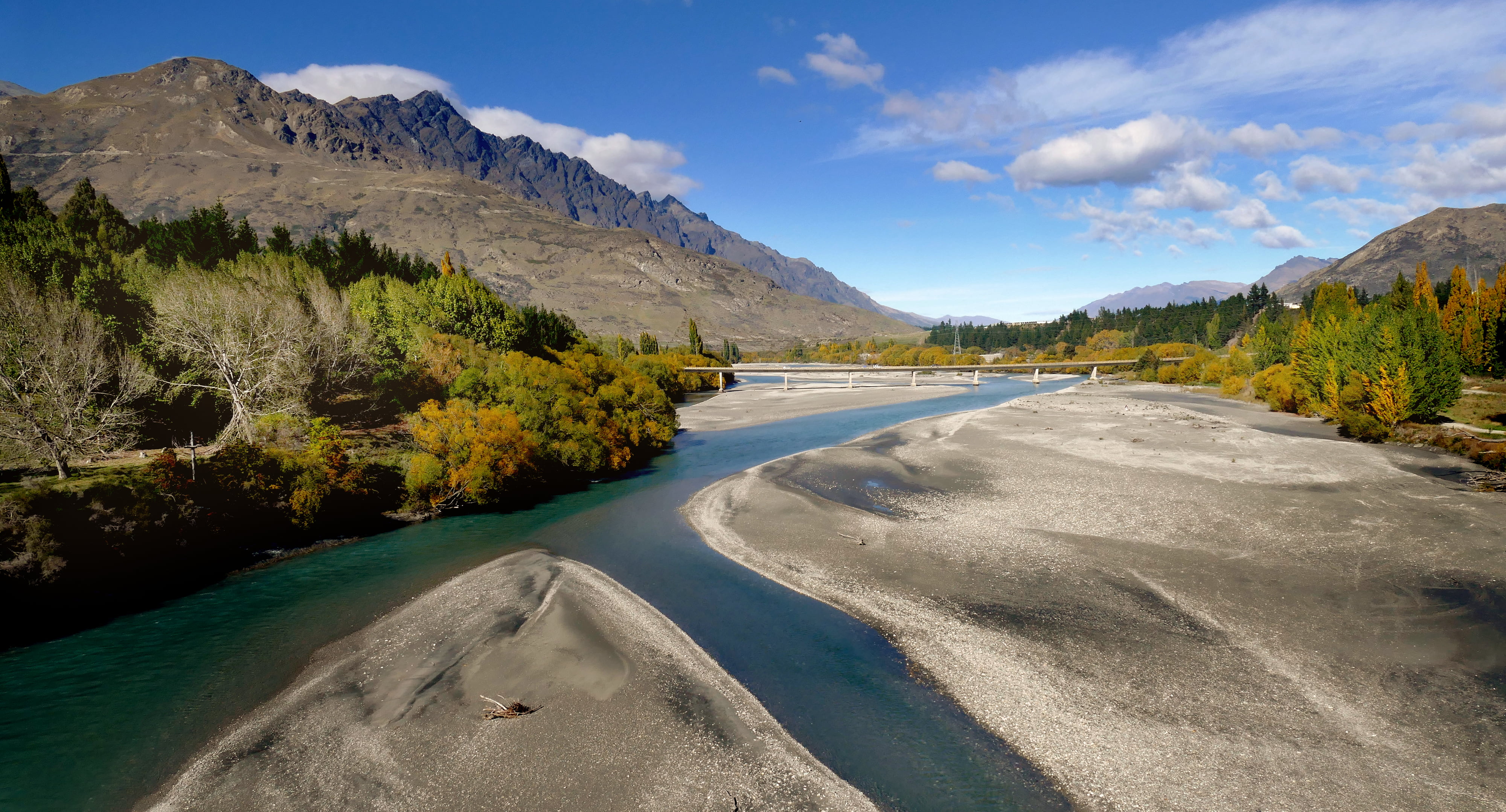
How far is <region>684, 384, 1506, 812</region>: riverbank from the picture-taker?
12.8m

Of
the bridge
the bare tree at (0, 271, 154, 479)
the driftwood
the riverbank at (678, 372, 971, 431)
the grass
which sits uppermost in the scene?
the bare tree at (0, 271, 154, 479)

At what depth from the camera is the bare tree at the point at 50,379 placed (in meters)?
25.5

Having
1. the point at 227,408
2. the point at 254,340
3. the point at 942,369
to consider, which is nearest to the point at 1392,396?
the point at 254,340

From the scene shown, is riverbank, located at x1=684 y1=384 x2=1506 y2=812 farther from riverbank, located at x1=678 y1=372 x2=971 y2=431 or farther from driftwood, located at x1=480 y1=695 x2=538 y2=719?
riverbank, located at x1=678 y1=372 x2=971 y2=431

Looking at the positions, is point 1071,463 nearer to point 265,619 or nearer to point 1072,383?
point 265,619

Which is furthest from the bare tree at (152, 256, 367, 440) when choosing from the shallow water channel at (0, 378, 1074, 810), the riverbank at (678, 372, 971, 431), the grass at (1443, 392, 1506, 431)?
the grass at (1443, 392, 1506, 431)

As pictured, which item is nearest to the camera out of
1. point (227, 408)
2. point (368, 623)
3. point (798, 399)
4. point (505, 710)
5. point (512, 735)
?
point (512, 735)

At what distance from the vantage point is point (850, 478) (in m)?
41.5

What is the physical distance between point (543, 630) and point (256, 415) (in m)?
27.9

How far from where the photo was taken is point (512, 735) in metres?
14.2

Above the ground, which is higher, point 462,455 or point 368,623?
point 462,455

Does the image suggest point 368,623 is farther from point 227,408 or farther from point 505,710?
point 227,408

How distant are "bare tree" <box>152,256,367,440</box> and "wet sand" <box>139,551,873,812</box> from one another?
77.7ft

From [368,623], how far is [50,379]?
20407mm
